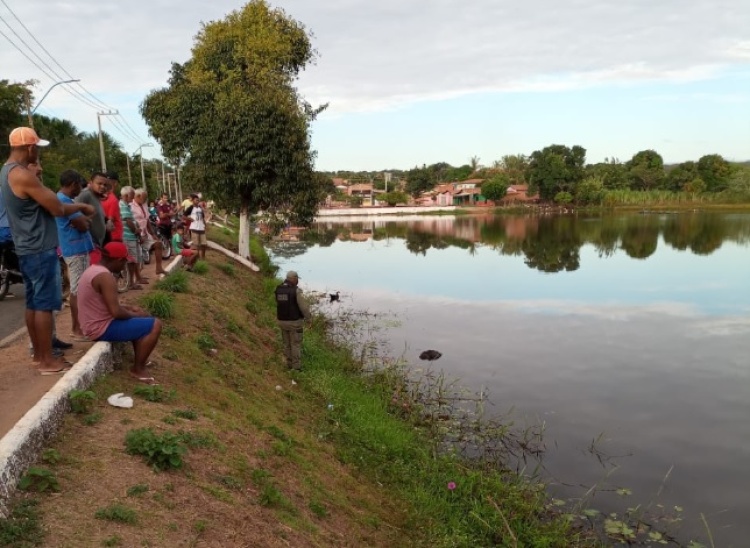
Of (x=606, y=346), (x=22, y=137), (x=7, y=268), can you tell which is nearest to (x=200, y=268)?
(x=7, y=268)

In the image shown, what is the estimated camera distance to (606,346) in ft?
50.3

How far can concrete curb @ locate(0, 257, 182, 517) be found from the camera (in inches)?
140

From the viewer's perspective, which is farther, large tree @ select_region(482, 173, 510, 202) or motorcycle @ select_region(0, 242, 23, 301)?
large tree @ select_region(482, 173, 510, 202)

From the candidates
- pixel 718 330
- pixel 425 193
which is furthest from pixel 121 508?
pixel 425 193

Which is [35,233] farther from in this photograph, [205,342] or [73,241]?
[205,342]

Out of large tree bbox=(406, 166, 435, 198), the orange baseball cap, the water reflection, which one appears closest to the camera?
the orange baseball cap

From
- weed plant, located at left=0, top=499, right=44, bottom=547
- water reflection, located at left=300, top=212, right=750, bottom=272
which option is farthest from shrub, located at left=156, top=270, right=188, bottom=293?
water reflection, located at left=300, top=212, right=750, bottom=272

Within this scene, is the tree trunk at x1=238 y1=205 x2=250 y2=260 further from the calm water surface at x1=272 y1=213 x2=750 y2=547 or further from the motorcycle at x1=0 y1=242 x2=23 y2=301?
the motorcycle at x1=0 y1=242 x2=23 y2=301

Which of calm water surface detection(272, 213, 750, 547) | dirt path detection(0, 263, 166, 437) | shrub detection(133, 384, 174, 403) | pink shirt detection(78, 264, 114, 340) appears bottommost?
calm water surface detection(272, 213, 750, 547)

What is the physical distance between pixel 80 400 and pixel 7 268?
6.47 m

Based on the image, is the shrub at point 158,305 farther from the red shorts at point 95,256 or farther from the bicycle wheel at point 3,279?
the bicycle wheel at point 3,279

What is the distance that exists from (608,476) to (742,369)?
7242 mm

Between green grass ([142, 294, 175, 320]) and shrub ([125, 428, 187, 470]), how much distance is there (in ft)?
13.5

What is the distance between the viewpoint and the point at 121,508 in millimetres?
3750
